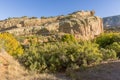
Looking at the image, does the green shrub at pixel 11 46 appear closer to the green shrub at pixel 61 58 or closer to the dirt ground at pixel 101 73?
the green shrub at pixel 61 58

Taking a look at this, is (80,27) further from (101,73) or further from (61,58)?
(101,73)

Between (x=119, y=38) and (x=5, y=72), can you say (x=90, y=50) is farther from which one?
(x=119, y=38)

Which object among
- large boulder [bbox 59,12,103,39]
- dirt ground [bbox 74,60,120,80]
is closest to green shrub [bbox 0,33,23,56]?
dirt ground [bbox 74,60,120,80]

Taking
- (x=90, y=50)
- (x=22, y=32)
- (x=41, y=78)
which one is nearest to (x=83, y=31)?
(x=22, y=32)

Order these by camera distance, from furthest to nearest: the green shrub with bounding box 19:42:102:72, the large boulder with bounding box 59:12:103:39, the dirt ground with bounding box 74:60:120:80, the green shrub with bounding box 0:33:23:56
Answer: the large boulder with bounding box 59:12:103:39
the green shrub with bounding box 0:33:23:56
the green shrub with bounding box 19:42:102:72
the dirt ground with bounding box 74:60:120:80

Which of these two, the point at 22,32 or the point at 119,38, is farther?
the point at 22,32

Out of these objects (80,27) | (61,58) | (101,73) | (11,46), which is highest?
(61,58)

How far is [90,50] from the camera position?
47.6 feet

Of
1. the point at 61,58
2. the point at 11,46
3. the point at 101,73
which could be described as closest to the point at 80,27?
the point at 11,46

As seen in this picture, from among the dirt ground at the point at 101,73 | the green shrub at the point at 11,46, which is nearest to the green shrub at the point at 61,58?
the dirt ground at the point at 101,73

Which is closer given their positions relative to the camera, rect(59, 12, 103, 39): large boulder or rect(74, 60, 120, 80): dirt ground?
rect(74, 60, 120, 80): dirt ground

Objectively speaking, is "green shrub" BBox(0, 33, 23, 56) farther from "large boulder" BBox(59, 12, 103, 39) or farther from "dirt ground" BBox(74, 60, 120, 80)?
"large boulder" BBox(59, 12, 103, 39)

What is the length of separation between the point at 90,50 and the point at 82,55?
2.36 feet

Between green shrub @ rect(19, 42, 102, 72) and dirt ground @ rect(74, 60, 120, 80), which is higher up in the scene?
Answer: green shrub @ rect(19, 42, 102, 72)
